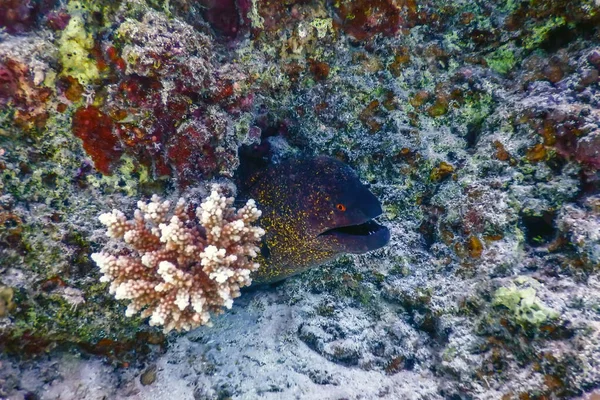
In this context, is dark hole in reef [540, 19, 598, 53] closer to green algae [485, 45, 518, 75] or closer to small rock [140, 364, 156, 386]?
green algae [485, 45, 518, 75]

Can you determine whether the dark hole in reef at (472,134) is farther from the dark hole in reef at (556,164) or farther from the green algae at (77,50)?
the green algae at (77,50)

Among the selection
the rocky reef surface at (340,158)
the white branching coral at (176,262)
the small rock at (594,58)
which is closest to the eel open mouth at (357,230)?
the rocky reef surface at (340,158)

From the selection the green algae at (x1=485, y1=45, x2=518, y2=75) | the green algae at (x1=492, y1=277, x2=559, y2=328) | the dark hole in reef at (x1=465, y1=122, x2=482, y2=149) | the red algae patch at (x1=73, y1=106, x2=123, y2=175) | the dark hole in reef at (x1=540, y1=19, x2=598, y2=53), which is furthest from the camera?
the dark hole in reef at (x1=465, y1=122, x2=482, y2=149)

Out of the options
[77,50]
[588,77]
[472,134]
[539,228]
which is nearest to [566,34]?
[588,77]

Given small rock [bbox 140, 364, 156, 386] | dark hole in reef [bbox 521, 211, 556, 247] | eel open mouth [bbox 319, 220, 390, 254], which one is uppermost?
dark hole in reef [bbox 521, 211, 556, 247]

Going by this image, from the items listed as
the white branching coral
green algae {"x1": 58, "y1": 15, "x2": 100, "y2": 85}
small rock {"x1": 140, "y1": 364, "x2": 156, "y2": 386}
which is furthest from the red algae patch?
small rock {"x1": 140, "y1": 364, "x2": 156, "y2": 386}

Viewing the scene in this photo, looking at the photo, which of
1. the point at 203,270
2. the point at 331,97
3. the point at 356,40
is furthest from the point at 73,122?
the point at 356,40
